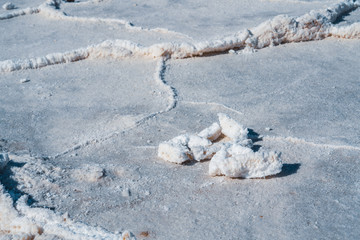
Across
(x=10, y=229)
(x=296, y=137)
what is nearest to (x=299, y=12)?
(x=296, y=137)

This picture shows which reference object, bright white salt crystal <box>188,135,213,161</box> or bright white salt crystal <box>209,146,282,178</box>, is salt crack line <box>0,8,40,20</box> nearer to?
bright white salt crystal <box>188,135,213,161</box>

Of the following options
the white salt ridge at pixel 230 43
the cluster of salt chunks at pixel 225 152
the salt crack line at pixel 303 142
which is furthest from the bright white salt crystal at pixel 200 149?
the white salt ridge at pixel 230 43

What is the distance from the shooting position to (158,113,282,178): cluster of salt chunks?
1.80m

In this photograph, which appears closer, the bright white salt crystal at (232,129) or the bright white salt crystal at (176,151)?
the bright white salt crystal at (176,151)

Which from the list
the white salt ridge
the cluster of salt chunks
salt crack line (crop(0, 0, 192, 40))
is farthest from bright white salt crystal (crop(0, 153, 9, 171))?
salt crack line (crop(0, 0, 192, 40))

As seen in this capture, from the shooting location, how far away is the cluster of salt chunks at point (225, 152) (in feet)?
5.91

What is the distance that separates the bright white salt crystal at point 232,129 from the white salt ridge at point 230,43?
1.30 meters

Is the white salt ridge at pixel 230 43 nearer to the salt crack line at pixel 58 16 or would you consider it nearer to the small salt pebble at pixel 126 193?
the salt crack line at pixel 58 16

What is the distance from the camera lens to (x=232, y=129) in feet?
6.98

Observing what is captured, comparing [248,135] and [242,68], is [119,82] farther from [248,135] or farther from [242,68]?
[248,135]

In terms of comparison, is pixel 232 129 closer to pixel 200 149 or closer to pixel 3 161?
pixel 200 149

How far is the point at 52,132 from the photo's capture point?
7.90 ft

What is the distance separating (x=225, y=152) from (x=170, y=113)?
726mm

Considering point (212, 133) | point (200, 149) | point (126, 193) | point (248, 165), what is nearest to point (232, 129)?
point (212, 133)
